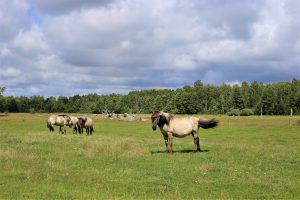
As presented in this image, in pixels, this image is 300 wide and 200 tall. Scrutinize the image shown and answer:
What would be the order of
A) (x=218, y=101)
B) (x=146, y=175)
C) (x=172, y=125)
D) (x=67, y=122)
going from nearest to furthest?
(x=146, y=175), (x=172, y=125), (x=67, y=122), (x=218, y=101)

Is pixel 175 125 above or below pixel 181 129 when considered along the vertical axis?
above

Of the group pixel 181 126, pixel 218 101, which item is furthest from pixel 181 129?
pixel 218 101

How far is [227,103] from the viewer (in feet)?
537

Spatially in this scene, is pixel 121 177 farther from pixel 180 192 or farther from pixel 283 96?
pixel 283 96

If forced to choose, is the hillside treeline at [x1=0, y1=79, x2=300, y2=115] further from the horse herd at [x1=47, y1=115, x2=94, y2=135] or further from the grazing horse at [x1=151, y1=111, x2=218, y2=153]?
the grazing horse at [x1=151, y1=111, x2=218, y2=153]

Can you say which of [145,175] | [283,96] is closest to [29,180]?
[145,175]

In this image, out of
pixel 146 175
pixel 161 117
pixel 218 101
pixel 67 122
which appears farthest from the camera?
pixel 218 101

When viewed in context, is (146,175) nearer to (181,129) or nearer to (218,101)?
(181,129)

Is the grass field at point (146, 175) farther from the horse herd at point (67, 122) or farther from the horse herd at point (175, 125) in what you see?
the horse herd at point (67, 122)

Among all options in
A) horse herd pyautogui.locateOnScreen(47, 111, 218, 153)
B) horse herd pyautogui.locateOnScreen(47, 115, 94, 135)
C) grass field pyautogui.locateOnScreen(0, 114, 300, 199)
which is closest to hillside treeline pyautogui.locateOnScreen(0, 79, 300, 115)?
horse herd pyautogui.locateOnScreen(47, 115, 94, 135)

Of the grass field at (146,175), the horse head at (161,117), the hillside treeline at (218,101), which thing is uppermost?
the hillside treeline at (218,101)

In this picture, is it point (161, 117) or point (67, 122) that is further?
point (67, 122)

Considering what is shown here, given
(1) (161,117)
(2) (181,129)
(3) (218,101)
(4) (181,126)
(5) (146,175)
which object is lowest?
(5) (146,175)

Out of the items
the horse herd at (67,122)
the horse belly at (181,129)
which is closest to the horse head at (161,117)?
the horse belly at (181,129)
